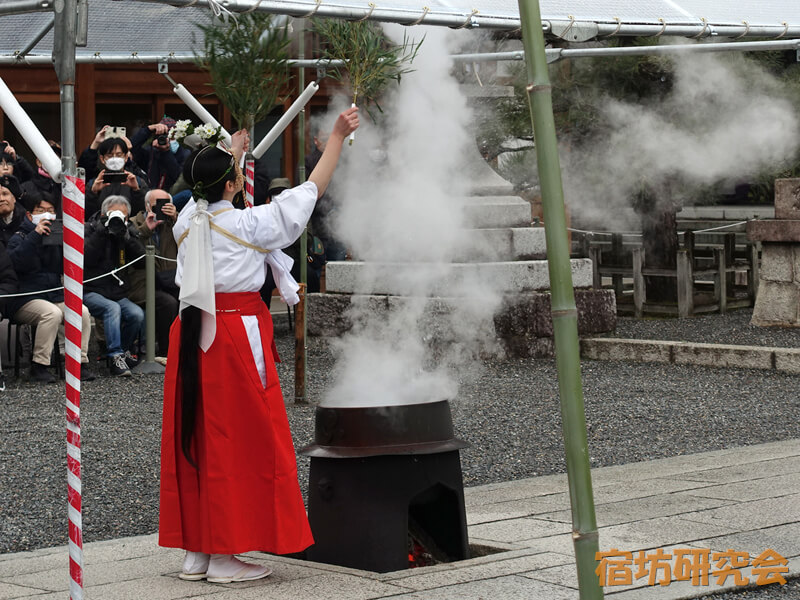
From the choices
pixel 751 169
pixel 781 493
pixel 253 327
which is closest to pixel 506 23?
pixel 253 327

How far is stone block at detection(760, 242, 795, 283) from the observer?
11977mm

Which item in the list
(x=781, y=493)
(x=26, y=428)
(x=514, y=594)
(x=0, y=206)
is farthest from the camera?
(x=0, y=206)

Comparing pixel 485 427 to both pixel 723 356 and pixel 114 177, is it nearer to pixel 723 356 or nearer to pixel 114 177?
pixel 723 356

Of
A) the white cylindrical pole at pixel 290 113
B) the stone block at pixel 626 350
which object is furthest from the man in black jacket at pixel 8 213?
the stone block at pixel 626 350

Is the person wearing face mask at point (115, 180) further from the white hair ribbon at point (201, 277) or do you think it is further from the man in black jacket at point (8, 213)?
the white hair ribbon at point (201, 277)

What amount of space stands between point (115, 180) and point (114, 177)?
0.04 m

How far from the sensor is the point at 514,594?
411 cm

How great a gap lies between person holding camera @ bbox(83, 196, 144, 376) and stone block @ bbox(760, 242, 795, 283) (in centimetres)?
603

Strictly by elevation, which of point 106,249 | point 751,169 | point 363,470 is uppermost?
point 751,169

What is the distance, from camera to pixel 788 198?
38.9 ft

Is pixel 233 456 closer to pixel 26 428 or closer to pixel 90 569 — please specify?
pixel 90 569

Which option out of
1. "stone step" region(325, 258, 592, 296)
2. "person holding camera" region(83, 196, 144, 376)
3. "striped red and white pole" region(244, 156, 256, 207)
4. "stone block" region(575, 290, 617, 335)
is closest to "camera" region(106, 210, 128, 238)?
"person holding camera" region(83, 196, 144, 376)

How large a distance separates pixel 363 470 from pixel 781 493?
2121 millimetres

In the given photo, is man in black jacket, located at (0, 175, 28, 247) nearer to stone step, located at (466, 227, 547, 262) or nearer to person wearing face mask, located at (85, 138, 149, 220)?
person wearing face mask, located at (85, 138, 149, 220)
